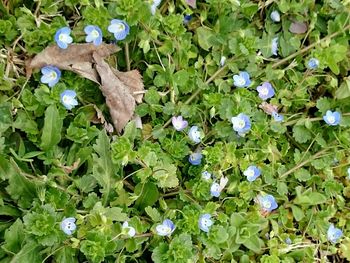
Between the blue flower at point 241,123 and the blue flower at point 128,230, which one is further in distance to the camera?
the blue flower at point 241,123

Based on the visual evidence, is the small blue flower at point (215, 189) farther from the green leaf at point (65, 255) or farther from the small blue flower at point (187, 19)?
the small blue flower at point (187, 19)

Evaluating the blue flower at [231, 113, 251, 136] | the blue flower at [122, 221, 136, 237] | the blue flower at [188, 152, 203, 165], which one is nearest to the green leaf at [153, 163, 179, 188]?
the blue flower at [188, 152, 203, 165]

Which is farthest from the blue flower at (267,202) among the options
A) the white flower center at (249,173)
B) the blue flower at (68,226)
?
the blue flower at (68,226)

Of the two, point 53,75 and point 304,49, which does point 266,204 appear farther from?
point 53,75

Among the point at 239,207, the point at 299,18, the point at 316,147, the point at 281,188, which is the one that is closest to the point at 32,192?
the point at 239,207

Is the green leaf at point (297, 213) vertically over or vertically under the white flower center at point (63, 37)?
under

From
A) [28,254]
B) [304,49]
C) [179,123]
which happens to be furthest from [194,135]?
[28,254]

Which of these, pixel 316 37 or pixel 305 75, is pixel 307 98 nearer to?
pixel 305 75

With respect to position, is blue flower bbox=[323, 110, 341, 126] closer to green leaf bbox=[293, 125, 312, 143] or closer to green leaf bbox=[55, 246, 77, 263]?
green leaf bbox=[293, 125, 312, 143]
